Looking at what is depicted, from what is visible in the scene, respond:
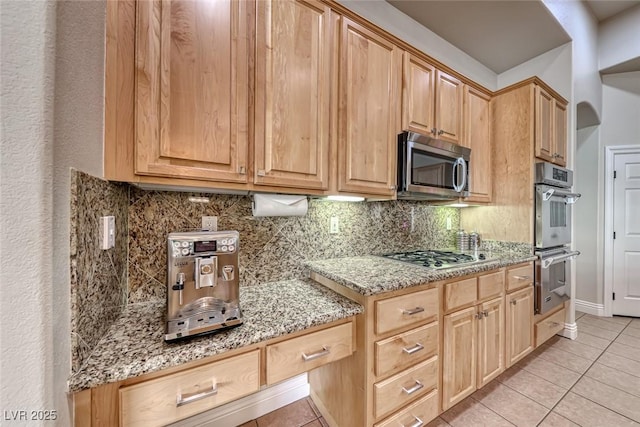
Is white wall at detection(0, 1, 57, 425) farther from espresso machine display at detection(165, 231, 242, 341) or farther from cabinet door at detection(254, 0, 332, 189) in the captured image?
cabinet door at detection(254, 0, 332, 189)

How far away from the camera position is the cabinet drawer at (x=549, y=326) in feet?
6.95

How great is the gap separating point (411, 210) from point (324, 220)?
3.02 feet

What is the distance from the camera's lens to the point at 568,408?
158 centimetres

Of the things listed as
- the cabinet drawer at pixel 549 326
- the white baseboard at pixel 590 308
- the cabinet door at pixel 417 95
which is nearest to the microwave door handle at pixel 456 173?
the cabinet door at pixel 417 95

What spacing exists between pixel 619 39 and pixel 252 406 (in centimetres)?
523

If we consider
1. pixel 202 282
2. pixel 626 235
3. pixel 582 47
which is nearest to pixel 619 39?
pixel 582 47

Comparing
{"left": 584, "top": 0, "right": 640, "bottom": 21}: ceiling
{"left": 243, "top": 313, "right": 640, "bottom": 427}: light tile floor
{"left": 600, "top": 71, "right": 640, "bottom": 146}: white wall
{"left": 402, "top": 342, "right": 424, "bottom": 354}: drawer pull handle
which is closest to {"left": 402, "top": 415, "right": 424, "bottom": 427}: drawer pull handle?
{"left": 243, "top": 313, "right": 640, "bottom": 427}: light tile floor

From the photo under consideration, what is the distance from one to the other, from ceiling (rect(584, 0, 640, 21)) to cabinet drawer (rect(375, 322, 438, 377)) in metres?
3.95

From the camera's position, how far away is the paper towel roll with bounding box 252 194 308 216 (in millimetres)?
1264

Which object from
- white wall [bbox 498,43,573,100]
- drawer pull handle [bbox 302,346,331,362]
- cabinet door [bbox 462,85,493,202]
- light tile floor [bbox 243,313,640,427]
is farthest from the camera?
white wall [bbox 498,43,573,100]

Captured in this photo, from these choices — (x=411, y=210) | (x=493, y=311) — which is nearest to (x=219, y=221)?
(x=411, y=210)

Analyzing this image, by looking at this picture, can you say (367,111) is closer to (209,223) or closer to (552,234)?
(209,223)

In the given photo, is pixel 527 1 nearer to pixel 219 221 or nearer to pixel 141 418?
pixel 219 221

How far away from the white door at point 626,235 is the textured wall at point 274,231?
2644mm
